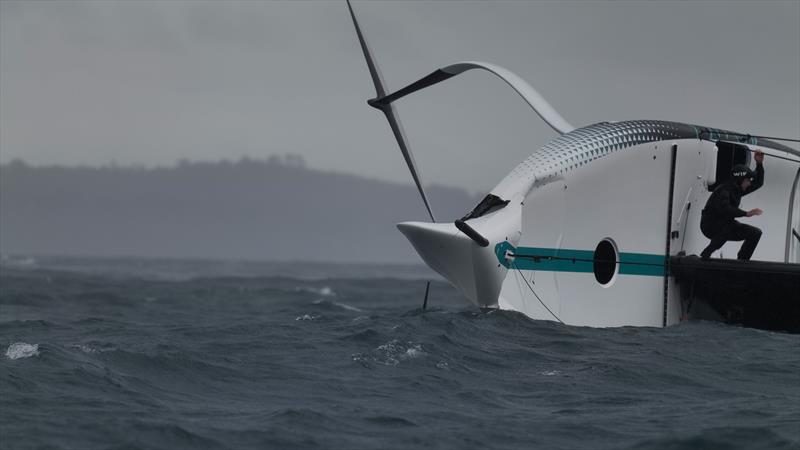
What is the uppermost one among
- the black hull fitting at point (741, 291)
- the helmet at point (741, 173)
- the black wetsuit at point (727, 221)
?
the helmet at point (741, 173)

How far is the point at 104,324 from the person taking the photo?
23516 mm

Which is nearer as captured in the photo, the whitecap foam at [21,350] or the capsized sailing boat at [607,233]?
the whitecap foam at [21,350]

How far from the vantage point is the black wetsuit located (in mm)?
18828

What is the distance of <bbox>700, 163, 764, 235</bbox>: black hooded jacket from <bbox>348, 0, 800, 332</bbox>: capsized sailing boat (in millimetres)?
698

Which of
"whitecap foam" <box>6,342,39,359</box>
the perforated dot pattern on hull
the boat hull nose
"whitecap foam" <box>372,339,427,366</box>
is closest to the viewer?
"whitecap foam" <box>372,339,427,366</box>

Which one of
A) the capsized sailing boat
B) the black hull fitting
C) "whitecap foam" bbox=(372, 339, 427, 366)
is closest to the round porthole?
the capsized sailing boat

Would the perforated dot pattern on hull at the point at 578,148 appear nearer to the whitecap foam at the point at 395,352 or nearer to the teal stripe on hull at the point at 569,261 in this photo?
the teal stripe on hull at the point at 569,261

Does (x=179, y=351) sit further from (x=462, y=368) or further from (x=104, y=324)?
(x=104, y=324)

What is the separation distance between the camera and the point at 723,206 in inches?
740

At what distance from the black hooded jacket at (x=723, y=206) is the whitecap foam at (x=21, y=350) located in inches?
440

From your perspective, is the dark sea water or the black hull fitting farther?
the black hull fitting

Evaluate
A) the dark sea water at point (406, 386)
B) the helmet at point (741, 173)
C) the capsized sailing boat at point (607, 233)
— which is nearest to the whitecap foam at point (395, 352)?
the dark sea water at point (406, 386)

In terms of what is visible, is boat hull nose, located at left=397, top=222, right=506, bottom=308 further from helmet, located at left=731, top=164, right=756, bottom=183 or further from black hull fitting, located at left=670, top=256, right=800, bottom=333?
helmet, located at left=731, top=164, right=756, bottom=183

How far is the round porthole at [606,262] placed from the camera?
19016mm
